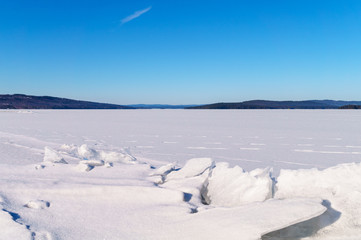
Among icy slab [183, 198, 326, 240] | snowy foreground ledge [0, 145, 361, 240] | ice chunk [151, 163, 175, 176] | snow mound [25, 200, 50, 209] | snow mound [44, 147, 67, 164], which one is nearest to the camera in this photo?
icy slab [183, 198, 326, 240]

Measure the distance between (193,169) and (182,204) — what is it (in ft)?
3.08

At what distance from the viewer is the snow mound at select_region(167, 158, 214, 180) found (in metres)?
3.39

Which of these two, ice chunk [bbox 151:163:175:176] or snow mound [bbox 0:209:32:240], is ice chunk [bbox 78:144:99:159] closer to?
ice chunk [bbox 151:163:175:176]

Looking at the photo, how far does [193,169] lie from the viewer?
3.46 meters

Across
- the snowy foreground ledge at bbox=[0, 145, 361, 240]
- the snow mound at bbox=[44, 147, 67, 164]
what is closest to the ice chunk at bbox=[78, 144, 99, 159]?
the snow mound at bbox=[44, 147, 67, 164]

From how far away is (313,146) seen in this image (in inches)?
270

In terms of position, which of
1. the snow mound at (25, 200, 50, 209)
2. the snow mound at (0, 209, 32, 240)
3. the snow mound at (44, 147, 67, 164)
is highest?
the snow mound at (44, 147, 67, 164)

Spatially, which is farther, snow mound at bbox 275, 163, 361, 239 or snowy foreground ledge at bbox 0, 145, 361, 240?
snow mound at bbox 275, 163, 361, 239

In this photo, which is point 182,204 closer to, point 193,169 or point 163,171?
point 193,169

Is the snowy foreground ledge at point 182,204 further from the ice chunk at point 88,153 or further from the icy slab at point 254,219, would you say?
the ice chunk at point 88,153

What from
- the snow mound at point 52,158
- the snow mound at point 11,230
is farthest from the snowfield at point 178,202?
the snow mound at point 52,158

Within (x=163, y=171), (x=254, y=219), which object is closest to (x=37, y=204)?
(x=163, y=171)

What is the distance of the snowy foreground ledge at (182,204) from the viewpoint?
6.51 ft

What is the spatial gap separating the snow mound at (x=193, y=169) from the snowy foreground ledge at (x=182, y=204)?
0.02m
